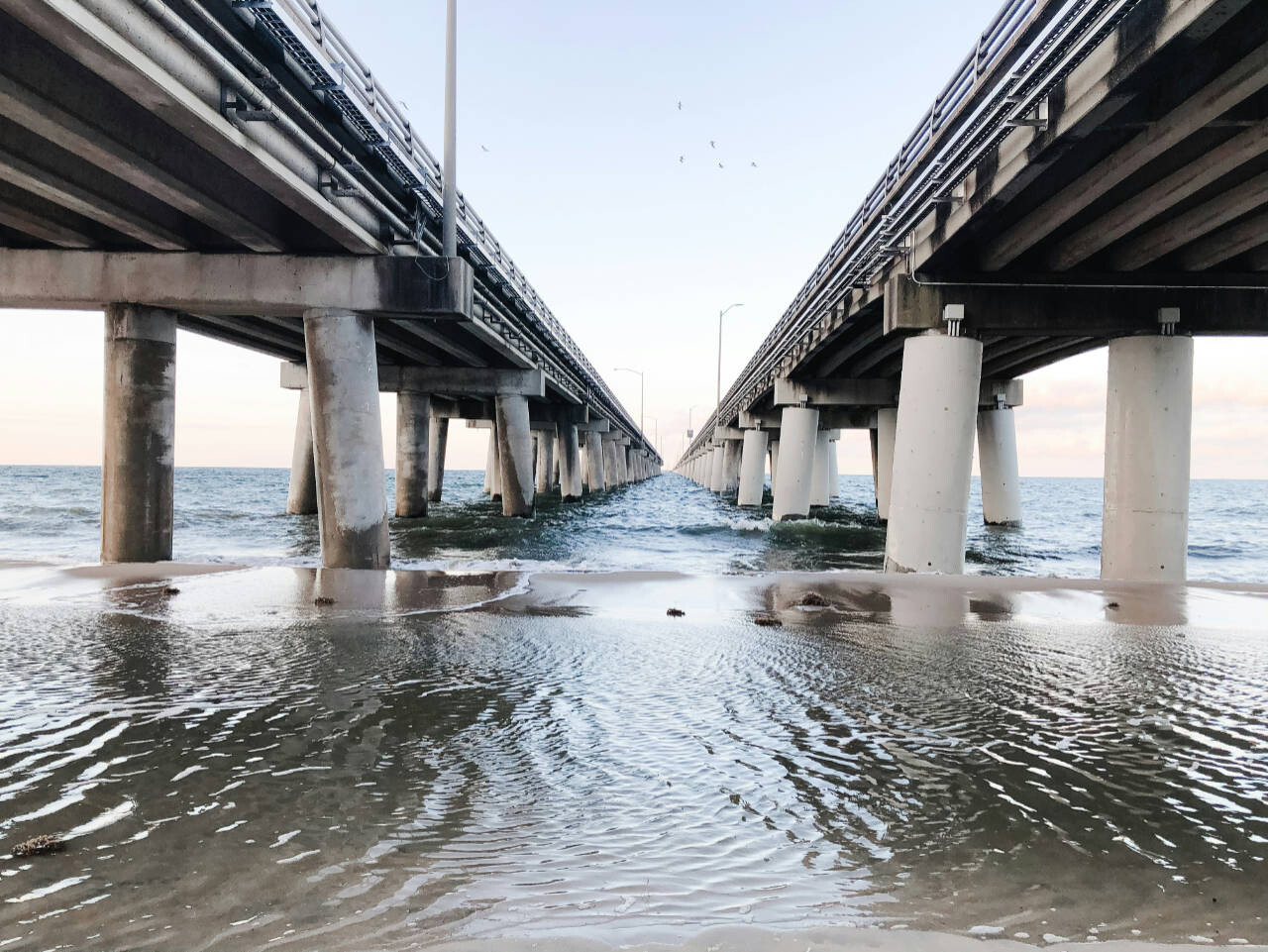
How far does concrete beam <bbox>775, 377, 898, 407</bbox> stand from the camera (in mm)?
36906

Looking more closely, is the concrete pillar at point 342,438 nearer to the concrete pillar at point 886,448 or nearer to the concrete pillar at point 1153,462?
the concrete pillar at point 1153,462

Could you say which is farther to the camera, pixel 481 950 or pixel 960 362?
pixel 960 362

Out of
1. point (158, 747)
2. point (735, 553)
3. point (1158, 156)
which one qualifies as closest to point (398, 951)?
point (158, 747)

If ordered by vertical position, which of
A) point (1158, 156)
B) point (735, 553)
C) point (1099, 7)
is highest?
point (1099, 7)

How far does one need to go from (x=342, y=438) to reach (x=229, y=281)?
3567mm

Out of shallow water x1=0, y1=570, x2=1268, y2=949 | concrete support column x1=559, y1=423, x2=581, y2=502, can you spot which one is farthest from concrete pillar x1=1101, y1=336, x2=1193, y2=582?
concrete support column x1=559, y1=423, x2=581, y2=502

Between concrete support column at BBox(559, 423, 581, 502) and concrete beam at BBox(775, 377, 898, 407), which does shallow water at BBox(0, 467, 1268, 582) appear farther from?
concrete support column at BBox(559, 423, 581, 502)

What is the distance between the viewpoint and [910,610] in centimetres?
1028

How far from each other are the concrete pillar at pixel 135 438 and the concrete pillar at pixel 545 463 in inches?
2229

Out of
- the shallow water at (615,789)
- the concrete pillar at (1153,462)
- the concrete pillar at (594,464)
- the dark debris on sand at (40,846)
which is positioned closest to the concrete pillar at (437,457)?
the concrete pillar at (594,464)

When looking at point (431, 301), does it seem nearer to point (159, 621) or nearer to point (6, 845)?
point (159, 621)

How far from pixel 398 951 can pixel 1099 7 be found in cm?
1178

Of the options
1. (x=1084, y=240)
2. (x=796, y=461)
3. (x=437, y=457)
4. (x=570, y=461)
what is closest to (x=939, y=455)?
(x=1084, y=240)

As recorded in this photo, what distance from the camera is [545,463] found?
74.6 m
